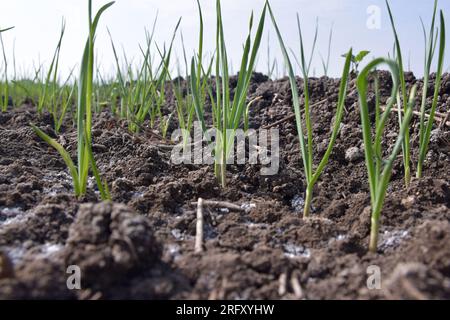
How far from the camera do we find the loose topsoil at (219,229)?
77cm

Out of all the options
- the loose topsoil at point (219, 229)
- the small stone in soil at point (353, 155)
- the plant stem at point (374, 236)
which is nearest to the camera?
the loose topsoil at point (219, 229)

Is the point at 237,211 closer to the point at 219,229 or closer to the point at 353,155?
the point at 219,229

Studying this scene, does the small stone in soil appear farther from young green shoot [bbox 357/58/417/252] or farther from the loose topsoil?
young green shoot [bbox 357/58/417/252]

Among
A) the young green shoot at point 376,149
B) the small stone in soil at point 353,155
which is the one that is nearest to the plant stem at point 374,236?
the young green shoot at point 376,149

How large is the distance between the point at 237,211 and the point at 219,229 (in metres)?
0.15

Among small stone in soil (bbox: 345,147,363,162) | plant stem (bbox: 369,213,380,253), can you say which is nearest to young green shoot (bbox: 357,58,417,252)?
plant stem (bbox: 369,213,380,253)

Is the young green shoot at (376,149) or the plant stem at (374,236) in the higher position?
the young green shoot at (376,149)

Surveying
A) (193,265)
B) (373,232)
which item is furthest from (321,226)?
(193,265)

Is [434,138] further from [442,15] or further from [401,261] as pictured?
[401,261]

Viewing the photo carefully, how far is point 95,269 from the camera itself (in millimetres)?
774

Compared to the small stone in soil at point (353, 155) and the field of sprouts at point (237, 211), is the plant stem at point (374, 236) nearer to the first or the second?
the field of sprouts at point (237, 211)

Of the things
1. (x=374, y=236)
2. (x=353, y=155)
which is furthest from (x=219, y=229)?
(x=353, y=155)

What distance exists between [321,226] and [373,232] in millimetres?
153
